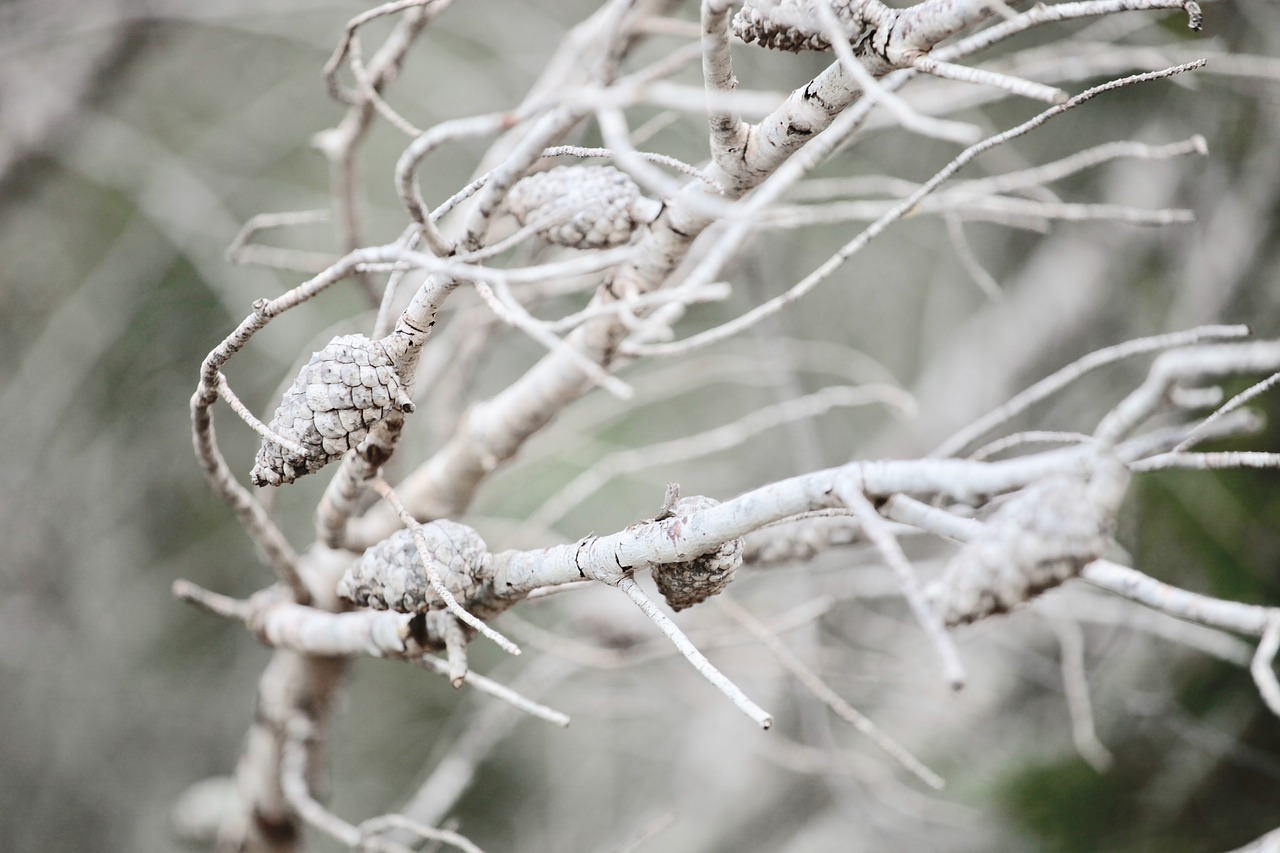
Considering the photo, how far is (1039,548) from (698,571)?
17cm

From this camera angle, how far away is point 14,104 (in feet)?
3.92

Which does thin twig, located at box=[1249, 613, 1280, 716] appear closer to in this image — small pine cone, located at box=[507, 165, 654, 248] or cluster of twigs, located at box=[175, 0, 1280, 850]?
cluster of twigs, located at box=[175, 0, 1280, 850]

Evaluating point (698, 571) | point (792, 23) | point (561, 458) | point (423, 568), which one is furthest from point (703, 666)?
point (561, 458)

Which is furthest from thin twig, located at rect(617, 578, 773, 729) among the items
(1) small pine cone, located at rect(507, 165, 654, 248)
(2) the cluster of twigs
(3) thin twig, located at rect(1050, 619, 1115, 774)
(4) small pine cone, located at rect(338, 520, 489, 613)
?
(3) thin twig, located at rect(1050, 619, 1115, 774)

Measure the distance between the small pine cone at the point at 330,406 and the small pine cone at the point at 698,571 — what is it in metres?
0.16

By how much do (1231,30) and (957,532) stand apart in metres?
1.08

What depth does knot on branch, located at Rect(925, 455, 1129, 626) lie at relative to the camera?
0.94 feet

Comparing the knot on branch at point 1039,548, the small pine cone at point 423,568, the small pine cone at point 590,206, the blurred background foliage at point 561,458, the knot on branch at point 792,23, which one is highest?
the knot on branch at point 792,23

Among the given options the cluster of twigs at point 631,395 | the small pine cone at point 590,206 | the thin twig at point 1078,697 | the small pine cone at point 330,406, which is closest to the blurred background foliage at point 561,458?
the thin twig at point 1078,697

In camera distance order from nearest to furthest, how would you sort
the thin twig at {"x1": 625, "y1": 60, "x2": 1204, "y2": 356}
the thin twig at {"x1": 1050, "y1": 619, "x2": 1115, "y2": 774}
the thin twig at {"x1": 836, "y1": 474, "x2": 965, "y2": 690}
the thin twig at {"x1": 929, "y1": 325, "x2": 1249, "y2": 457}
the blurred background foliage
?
the thin twig at {"x1": 836, "y1": 474, "x2": 965, "y2": 690} → the thin twig at {"x1": 625, "y1": 60, "x2": 1204, "y2": 356} → the thin twig at {"x1": 929, "y1": 325, "x2": 1249, "y2": 457} → the thin twig at {"x1": 1050, "y1": 619, "x2": 1115, "y2": 774} → the blurred background foliage

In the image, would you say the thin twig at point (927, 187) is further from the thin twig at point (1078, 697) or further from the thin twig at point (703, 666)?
the thin twig at point (1078, 697)

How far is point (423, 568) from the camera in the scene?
45cm

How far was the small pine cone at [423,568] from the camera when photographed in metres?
0.45

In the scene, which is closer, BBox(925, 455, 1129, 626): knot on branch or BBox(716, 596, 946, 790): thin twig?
BBox(925, 455, 1129, 626): knot on branch
